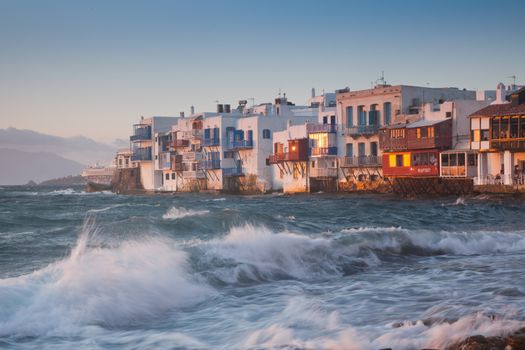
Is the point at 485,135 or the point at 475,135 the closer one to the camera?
the point at 485,135

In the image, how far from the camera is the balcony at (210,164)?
75787mm

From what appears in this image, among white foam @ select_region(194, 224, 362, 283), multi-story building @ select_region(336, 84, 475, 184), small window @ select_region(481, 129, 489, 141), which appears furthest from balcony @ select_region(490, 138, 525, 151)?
white foam @ select_region(194, 224, 362, 283)

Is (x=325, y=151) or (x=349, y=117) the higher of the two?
(x=349, y=117)

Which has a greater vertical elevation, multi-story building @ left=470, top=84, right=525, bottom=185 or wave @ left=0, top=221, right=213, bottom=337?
multi-story building @ left=470, top=84, right=525, bottom=185

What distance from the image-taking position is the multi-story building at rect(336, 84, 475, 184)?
192 ft

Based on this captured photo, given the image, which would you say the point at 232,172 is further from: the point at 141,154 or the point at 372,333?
the point at 372,333

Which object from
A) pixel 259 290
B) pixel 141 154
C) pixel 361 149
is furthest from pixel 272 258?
pixel 141 154

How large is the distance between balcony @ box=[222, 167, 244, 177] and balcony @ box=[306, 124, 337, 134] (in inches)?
489

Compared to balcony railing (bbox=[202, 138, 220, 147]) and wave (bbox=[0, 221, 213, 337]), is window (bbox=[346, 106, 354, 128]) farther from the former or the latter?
wave (bbox=[0, 221, 213, 337])

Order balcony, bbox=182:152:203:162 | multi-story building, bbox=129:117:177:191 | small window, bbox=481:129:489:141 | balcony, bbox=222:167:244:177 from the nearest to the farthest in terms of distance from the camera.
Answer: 1. small window, bbox=481:129:489:141
2. balcony, bbox=222:167:244:177
3. balcony, bbox=182:152:203:162
4. multi-story building, bbox=129:117:177:191

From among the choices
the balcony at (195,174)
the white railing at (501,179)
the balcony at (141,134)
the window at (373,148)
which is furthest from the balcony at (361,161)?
the balcony at (141,134)

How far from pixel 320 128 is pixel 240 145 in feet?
38.4

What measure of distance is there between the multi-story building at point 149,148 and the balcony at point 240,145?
1636 centimetres

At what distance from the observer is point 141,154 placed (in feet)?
302
